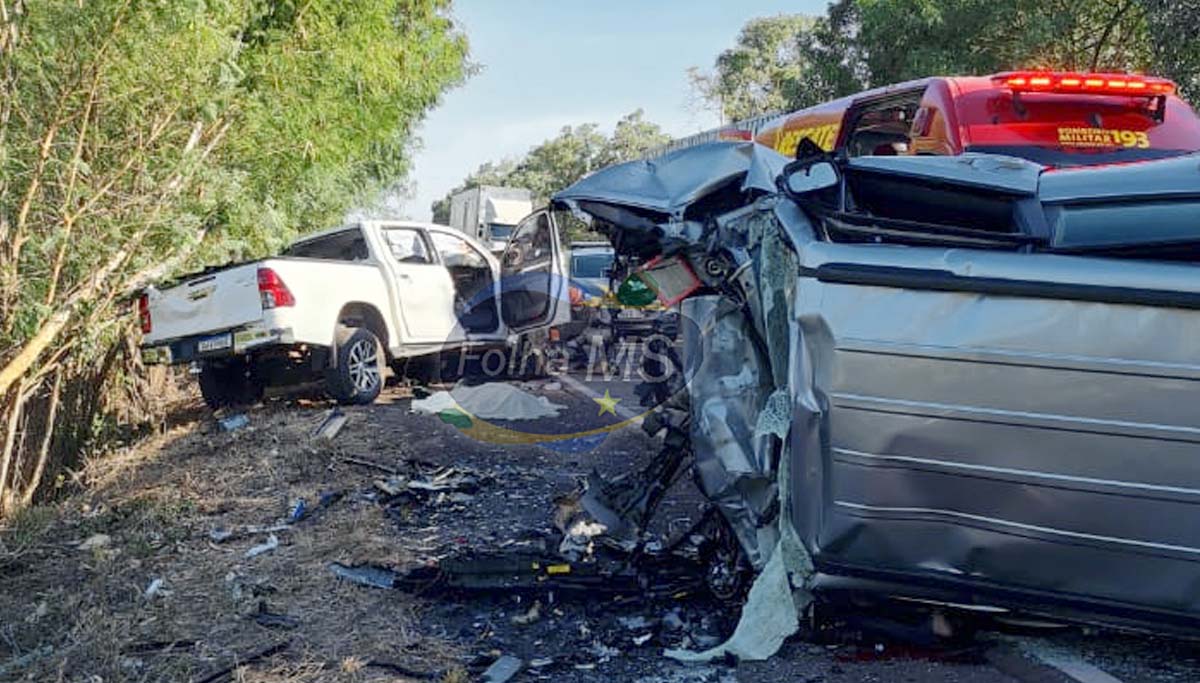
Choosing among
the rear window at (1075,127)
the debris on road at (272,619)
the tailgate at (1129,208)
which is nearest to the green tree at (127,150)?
the debris on road at (272,619)

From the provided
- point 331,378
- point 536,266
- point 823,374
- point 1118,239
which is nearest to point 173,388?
point 331,378

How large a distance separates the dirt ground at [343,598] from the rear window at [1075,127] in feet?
8.85

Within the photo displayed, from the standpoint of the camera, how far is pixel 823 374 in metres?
3.14

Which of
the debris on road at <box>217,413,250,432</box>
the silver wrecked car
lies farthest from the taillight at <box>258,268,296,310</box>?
the silver wrecked car

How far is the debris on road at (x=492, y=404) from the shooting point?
26.5 feet

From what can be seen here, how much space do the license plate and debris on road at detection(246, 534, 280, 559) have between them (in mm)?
3037

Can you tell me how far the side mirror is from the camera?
11.2ft

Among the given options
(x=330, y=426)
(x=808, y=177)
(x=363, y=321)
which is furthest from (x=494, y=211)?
(x=808, y=177)

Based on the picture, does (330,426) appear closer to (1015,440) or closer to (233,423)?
(233,423)

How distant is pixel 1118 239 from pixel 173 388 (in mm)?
10748

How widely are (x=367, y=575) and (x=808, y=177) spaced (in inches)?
114

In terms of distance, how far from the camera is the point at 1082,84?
5215mm

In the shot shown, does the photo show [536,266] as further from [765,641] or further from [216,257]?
[765,641]

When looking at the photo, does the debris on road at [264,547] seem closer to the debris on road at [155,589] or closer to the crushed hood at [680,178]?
the debris on road at [155,589]
